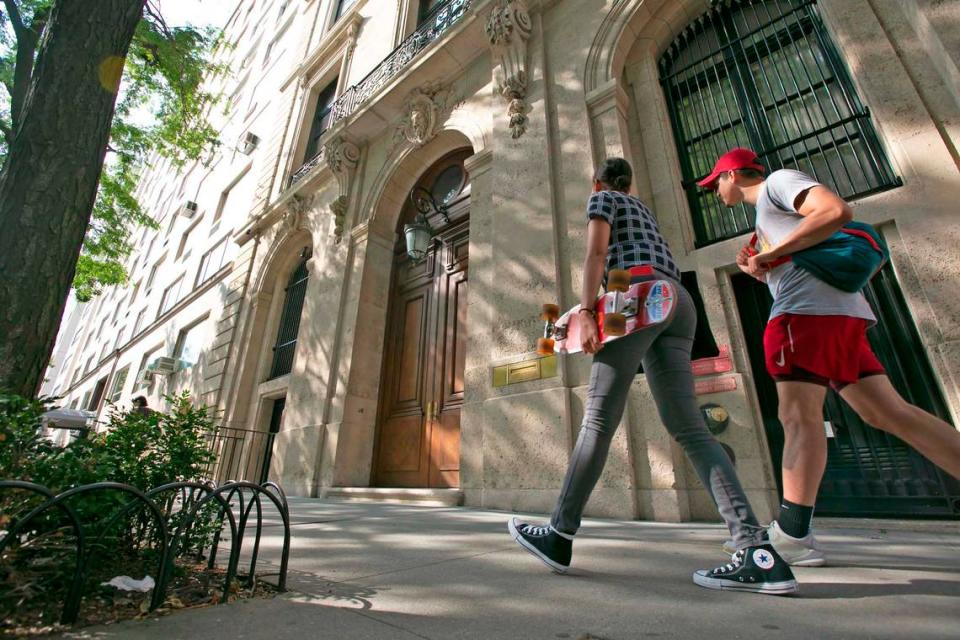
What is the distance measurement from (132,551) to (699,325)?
268 centimetres

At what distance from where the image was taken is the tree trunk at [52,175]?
2260mm

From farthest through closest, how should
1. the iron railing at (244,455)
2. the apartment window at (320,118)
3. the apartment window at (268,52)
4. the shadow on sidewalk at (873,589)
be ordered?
the apartment window at (268,52)
the apartment window at (320,118)
the iron railing at (244,455)
the shadow on sidewalk at (873,589)

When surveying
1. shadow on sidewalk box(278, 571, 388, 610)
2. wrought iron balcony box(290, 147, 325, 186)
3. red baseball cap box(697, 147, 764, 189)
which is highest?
wrought iron balcony box(290, 147, 325, 186)

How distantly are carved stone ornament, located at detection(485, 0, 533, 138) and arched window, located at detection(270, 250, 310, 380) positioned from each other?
637 centimetres

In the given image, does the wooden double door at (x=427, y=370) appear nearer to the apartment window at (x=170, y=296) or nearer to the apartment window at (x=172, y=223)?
the apartment window at (x=170, y=296)

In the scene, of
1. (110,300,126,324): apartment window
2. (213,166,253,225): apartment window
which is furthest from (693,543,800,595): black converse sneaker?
(110,300,126,324): apartment window

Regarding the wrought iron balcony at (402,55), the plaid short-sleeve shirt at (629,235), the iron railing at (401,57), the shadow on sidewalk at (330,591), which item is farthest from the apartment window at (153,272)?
the plaid short-sleeve shirt at (629,235)

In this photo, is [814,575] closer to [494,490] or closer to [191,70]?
[494,490]

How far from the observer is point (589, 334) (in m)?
1.90

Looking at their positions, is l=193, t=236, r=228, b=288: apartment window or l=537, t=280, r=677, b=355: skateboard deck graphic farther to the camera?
l=193, t=236, r=228, b=288: apartment window

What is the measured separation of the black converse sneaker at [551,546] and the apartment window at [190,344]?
1375 cm

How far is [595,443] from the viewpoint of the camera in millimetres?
1835

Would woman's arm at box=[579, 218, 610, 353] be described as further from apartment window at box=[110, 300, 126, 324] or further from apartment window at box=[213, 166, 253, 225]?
apartment window at box=[110, 300, 126, 324]

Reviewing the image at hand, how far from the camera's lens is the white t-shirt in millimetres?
1743
